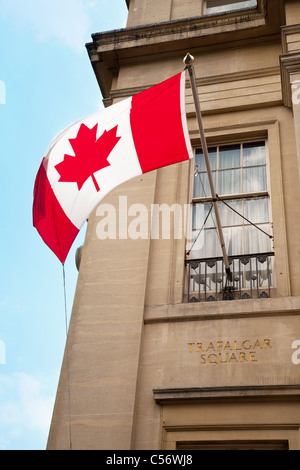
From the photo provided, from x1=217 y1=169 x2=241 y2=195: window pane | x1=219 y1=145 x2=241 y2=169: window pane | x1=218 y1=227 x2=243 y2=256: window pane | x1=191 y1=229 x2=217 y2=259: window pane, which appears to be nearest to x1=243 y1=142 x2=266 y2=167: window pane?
x1=219 y1=145 x2=241 y2=169: window pane

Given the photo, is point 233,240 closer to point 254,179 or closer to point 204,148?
point 254,179

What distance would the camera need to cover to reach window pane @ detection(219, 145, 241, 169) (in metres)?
11.0

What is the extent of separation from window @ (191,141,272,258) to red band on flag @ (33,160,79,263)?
8.26 ft

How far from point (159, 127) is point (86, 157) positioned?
1.14 meters

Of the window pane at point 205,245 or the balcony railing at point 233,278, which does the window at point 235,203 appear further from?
the balcony railing at point 233,278

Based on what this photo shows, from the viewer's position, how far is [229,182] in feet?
35.4

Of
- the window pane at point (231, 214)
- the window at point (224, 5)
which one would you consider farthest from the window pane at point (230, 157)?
the window at point (224, 5)

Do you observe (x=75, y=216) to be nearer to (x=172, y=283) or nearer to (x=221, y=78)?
(x=172, y=283)

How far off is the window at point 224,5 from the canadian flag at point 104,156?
275 inches

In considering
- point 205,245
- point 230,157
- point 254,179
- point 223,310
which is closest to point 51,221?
point 223,310

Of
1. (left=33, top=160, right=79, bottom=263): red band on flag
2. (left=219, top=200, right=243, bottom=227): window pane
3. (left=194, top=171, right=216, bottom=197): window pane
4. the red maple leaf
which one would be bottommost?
(left=33, top=160, right=79, bottom=263): red band on flag

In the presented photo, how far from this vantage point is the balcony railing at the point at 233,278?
9.13 m

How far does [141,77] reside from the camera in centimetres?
1262

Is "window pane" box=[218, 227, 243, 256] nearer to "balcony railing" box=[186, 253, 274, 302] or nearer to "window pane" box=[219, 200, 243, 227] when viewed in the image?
"window pane" box=[219, 200, 243, 227]
